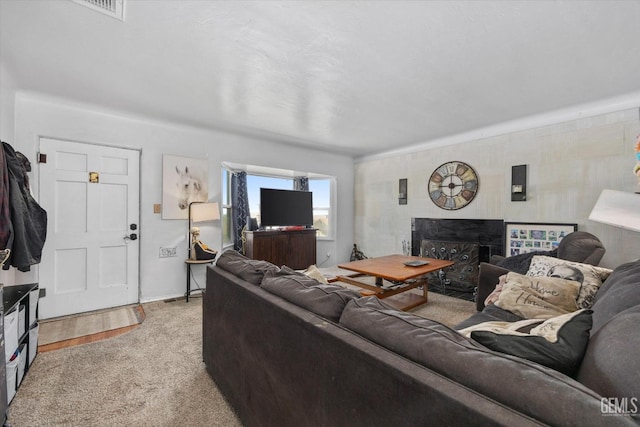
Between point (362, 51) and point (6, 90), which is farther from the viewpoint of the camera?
point (6, 90)

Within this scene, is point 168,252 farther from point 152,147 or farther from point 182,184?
point 152,147

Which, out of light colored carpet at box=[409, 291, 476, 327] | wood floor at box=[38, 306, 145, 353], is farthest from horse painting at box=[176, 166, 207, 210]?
light colored carpet at box=[409, 291, 476, 327]

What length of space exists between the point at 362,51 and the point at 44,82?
9.72ft

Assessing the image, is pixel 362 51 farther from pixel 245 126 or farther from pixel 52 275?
pixel 52 275

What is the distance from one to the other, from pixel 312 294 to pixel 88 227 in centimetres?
333

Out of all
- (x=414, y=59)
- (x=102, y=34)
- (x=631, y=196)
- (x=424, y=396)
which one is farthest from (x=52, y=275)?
(x=631, y=196)

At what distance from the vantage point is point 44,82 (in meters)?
2.57

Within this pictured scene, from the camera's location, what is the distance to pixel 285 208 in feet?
16.8

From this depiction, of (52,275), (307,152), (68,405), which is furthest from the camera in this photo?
(307,152)

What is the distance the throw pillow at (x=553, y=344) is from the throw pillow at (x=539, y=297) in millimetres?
1151

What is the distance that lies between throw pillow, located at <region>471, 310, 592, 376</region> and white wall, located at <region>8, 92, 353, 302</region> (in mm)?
3803

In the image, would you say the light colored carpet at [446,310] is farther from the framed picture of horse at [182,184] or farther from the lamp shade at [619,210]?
the framed picture of horse at [182,184]

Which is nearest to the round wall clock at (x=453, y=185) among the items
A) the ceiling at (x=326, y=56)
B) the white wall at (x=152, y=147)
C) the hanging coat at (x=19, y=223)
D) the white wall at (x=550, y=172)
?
the white wall at (x=550, y=172)

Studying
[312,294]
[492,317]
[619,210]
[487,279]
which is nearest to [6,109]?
[312,294]
